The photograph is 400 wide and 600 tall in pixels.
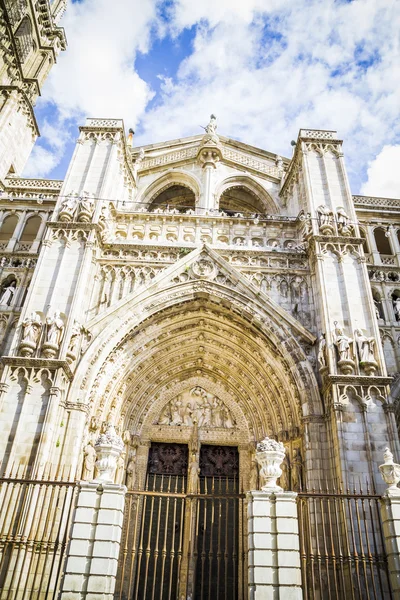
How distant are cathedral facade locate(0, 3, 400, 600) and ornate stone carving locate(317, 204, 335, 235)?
69mm

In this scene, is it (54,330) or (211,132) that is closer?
(54,330)

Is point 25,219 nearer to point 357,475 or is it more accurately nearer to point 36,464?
point 36,464

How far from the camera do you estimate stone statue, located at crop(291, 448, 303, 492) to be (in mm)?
12646

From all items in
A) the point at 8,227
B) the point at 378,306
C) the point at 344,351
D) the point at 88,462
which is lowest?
A: the point at 88,462

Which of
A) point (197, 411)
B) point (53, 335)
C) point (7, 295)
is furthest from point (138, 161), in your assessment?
point (197, 411)

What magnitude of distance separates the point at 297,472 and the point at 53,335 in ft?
26.0

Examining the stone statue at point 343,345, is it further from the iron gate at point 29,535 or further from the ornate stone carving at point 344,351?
the iron gate at point 29,535

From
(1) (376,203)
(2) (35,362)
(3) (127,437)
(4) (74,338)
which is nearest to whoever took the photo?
(2) (35,362)

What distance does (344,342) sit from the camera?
13.5 m

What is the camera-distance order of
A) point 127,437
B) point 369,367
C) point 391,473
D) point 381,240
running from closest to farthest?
point 391,473 < point 369,367 < point 127,437 < point 381,240

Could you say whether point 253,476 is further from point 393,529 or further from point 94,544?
point 94,544

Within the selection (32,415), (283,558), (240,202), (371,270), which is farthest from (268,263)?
(283,558)

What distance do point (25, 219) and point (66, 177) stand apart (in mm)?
2881

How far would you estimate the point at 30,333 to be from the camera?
13453mm
